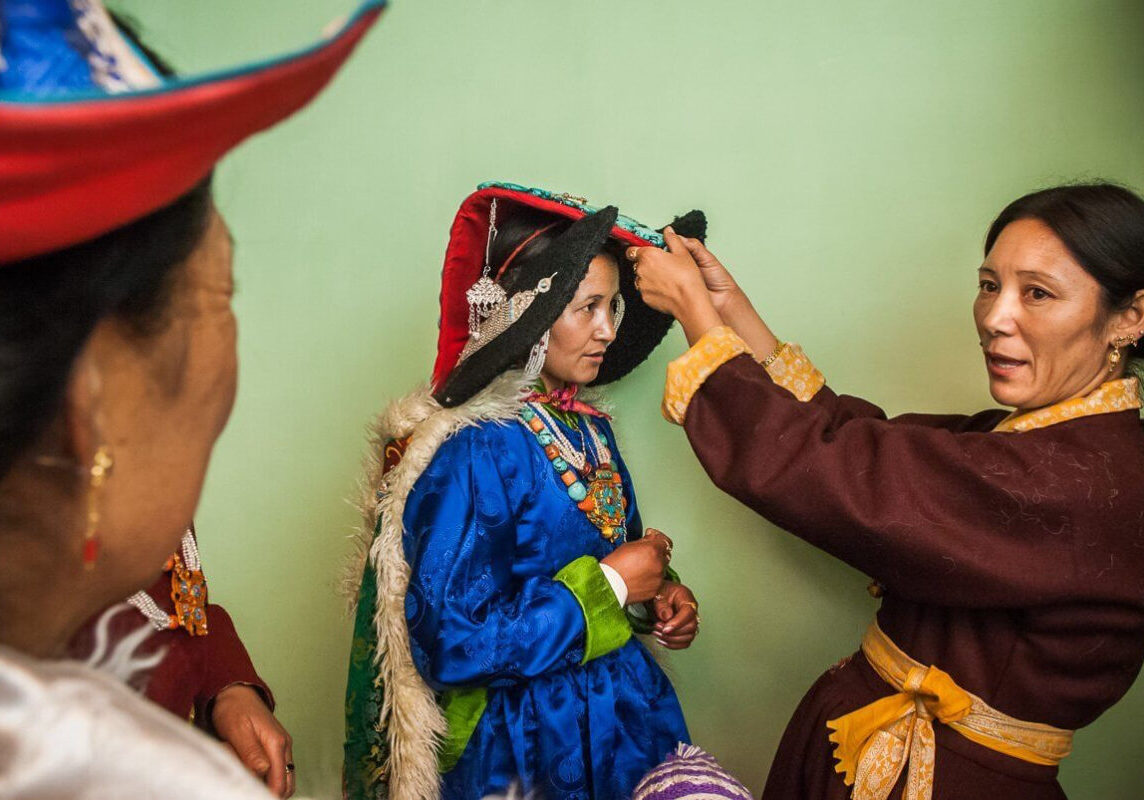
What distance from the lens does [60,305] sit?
1.64ft

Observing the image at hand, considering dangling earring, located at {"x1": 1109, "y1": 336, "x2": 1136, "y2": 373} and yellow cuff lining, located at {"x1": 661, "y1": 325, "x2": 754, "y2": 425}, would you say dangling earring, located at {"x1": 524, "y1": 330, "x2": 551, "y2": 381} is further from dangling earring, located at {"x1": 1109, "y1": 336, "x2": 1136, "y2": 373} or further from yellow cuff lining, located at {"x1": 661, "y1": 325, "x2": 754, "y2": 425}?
dangling earring, located at {"x1": 1109, "y1": 336, "x2": 1136, "y2": 373}

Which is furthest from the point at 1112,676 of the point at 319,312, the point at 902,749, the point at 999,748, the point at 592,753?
the point at 319,312

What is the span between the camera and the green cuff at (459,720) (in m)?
1.47

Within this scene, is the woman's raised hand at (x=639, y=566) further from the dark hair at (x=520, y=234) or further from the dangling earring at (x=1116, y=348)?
the dangling earring at (x=1116, y=348)

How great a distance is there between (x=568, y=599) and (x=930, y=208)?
113 centimetres

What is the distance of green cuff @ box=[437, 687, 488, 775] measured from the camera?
1.47 metres

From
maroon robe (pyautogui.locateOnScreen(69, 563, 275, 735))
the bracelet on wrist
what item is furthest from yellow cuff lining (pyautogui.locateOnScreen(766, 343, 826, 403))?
maroon robe (pyautogui.locateOnScreen(69, 563, 275, 735))

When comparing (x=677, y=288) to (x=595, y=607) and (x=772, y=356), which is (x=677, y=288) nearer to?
(x=772, y=356)

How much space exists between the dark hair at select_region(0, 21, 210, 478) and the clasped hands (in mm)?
1082

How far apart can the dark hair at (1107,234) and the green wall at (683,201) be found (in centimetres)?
46

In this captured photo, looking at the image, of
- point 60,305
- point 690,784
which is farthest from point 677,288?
point 60,305

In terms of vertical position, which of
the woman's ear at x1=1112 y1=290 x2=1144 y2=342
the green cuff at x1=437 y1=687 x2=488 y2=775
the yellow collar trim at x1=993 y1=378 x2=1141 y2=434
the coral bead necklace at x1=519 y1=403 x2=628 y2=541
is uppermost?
the woman's ear at x1=1112 y1=290 x2=1144 y2=342

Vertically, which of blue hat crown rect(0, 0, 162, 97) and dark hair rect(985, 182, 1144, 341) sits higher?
dark hair rect(985, 182, 1144, 341)

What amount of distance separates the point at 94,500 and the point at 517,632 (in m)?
0.88
